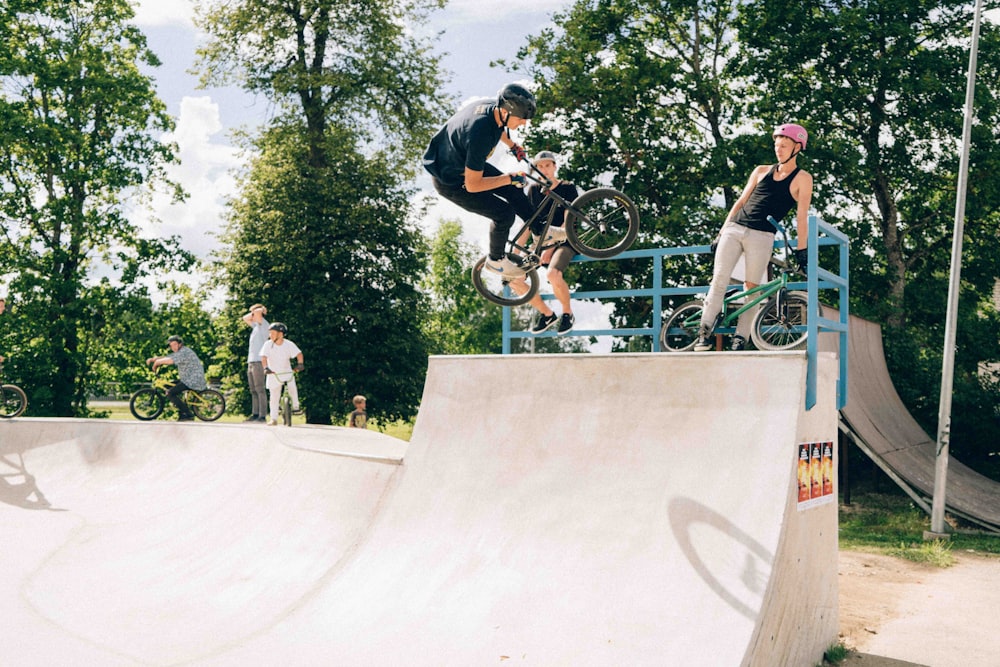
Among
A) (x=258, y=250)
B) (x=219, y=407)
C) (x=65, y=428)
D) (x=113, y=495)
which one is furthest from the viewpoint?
(x=258, y=250)

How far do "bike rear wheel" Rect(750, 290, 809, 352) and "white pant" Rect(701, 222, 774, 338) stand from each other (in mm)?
177

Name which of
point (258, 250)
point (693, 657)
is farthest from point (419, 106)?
point (693, 657)

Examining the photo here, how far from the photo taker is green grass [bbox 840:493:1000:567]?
12367mm

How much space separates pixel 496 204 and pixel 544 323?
1.57m

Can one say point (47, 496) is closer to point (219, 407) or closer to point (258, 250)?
point (219, 407)

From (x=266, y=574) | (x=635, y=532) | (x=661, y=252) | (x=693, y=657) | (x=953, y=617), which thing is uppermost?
(x=661, y=252)

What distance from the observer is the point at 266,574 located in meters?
7.32

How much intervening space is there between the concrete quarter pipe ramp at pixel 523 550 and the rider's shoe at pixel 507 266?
0.86 meters

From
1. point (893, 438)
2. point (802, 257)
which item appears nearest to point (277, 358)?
point (802, 257)

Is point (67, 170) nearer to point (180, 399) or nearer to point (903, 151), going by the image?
point (180, 399)

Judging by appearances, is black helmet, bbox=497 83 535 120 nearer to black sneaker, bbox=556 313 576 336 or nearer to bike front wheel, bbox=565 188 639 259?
bike front wheel, bbox=565 188 639 259

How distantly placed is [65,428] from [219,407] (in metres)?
2.35

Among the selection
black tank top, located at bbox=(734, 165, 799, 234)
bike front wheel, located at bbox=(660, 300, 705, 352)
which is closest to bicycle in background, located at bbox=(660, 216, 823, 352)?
black tank top, located at bbox=(734, 165, 799, 234)

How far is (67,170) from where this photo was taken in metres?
25.4
